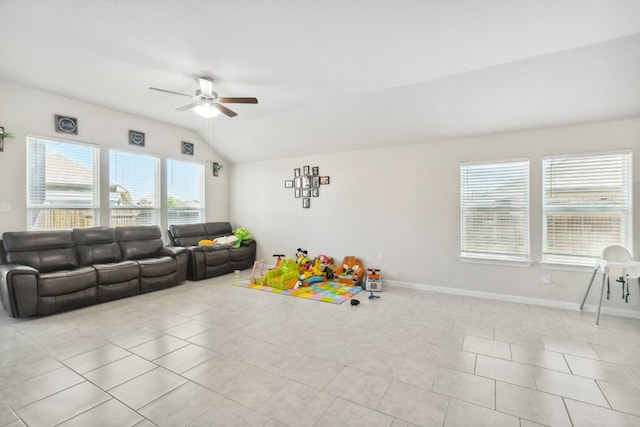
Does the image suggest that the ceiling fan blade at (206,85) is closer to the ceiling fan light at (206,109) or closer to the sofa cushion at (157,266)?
the ceiling fan light at (206,109)

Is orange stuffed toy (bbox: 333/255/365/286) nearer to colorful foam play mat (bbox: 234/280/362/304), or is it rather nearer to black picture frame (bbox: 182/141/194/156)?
colorful foam play mat (bbox: 234/280/362/304)

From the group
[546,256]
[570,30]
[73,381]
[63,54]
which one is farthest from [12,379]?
[546,256]

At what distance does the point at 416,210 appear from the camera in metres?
4.82

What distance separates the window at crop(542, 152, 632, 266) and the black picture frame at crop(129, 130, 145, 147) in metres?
6.37

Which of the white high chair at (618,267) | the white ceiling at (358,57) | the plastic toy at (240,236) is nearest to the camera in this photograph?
the white ceiling at (358,57)

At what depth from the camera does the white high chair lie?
3213 mm

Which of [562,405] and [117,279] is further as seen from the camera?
[117,279]

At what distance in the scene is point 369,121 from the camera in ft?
15.0

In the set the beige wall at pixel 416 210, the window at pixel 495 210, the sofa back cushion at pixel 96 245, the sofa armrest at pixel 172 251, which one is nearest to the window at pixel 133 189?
the sofa back cushion at pixel 96 245

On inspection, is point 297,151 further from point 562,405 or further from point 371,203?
point 562,405

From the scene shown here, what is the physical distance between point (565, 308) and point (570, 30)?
3.25m

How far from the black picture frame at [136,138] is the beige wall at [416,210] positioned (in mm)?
2243

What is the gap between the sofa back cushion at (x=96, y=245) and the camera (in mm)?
4246

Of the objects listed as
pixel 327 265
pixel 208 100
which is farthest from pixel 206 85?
pixel 327 265
